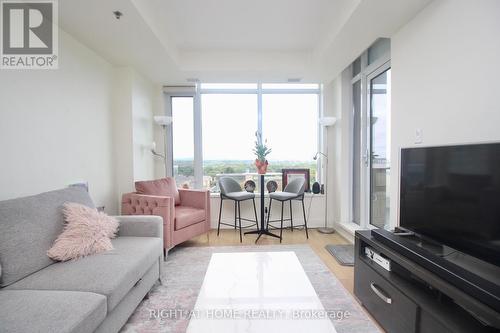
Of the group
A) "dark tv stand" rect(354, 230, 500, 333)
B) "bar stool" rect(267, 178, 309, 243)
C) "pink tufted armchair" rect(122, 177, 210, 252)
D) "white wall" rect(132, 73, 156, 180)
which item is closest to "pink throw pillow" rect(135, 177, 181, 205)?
"pink tufted armchair" rect(122, 177, 210, 252)

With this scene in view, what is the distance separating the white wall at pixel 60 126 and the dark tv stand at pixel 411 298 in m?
2.77

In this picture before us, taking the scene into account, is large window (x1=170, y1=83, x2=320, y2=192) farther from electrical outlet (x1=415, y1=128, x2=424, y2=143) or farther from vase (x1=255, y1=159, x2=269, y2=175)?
electrical outlet (x1=415, y1=128, x2=424, y2=143)

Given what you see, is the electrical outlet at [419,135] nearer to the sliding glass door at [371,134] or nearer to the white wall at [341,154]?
the sliding glass door at [371,134]

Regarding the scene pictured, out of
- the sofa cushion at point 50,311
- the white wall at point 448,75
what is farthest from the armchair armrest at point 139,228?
the white wall at point 448,75

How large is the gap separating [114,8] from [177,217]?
213cm

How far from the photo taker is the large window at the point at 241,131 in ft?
13.6

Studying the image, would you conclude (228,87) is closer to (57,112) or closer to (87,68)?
(87,68)

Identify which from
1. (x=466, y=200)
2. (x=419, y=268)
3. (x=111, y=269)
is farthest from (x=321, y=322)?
(x=111, y=269)

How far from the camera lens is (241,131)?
13.7ft

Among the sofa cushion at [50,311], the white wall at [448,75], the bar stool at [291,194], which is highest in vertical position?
the white wall at [448,75]

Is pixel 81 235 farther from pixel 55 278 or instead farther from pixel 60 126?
pixel 60 126

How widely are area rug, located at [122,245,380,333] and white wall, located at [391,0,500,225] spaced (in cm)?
93

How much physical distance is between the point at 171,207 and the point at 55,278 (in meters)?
1.31

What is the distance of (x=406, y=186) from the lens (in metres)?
1.78
